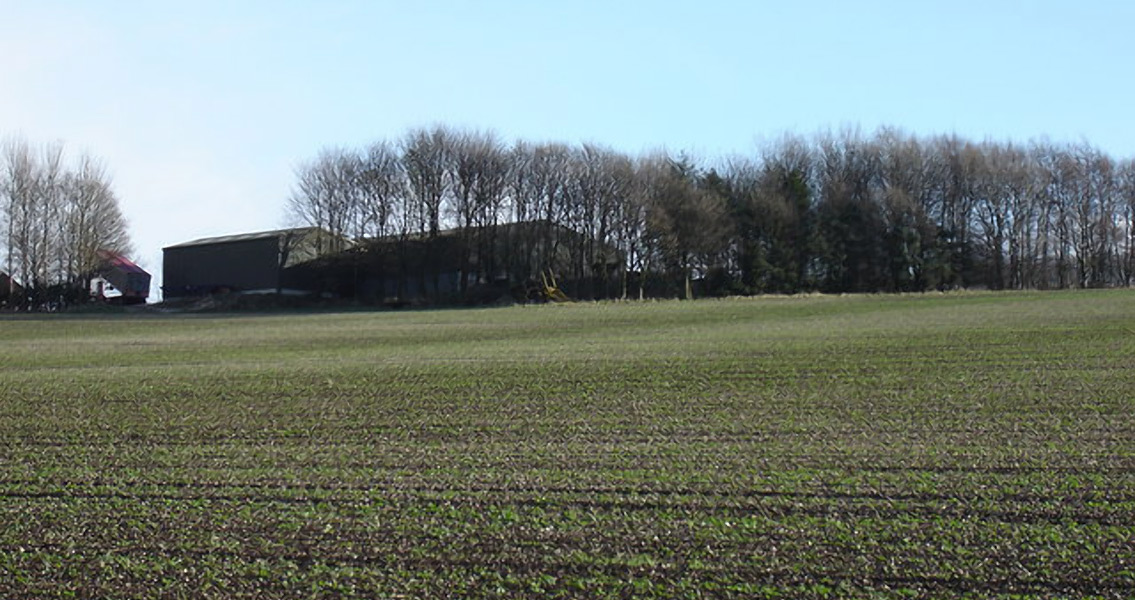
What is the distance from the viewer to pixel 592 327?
41.4 m

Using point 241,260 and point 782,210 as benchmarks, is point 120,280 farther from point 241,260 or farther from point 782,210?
point 782,210

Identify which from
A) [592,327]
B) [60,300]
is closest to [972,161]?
[592,327]

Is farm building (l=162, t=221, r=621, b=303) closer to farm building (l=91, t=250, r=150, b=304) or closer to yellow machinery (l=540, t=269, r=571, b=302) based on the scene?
yellow machinery (l=540, t=269, r=571, b=302)

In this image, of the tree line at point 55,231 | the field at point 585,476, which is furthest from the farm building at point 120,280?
the field at point 585,476

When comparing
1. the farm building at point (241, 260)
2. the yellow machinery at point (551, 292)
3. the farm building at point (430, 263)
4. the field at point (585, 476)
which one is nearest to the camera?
the field at point (585, 476)

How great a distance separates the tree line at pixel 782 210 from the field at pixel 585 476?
4800 centimetres

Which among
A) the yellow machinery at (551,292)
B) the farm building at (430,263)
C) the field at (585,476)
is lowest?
the field at (585,476)

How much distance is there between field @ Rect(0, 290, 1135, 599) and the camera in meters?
7.83

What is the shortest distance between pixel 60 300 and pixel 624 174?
39499 mm

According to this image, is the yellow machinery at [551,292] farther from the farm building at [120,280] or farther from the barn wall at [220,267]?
the farm building at [120,280]

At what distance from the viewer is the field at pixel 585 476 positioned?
25.7 feet

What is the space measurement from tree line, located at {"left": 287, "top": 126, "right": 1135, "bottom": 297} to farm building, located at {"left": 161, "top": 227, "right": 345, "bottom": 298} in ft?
6.23

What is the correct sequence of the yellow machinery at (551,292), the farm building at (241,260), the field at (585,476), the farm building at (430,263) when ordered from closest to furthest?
the field at (585,476)
the yellow machinery at (551,292)
the farm building at (430,263)
the farm building at (241,260)

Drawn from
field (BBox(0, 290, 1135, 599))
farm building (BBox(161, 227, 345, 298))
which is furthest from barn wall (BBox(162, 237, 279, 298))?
field (BBox(0, 290, 1135, 599))
